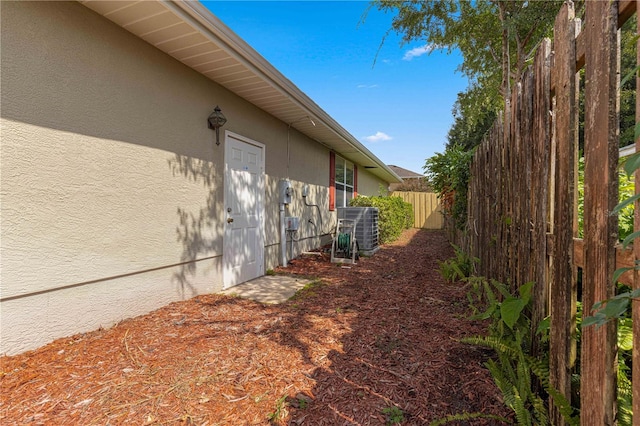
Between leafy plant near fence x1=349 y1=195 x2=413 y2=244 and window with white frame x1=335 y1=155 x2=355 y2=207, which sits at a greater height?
window with white frame x1=335 y1=155 x2=355 y2=207

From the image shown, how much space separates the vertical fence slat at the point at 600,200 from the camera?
1.08 m

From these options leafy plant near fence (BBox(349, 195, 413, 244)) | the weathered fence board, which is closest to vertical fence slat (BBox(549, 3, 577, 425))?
the weathered fence board

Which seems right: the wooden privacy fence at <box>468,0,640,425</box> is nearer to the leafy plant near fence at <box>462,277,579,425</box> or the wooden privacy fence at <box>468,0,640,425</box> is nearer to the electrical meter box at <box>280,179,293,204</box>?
the leafy plant near fence at <box>462,277,579,425</box>

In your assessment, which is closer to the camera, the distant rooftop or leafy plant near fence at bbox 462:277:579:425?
leafy plant near fence at bbox 462:277:579:425

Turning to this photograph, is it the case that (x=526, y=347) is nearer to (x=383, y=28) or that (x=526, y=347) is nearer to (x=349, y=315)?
(x=349, y=315)

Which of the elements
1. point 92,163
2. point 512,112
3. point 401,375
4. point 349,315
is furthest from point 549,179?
point 92,163

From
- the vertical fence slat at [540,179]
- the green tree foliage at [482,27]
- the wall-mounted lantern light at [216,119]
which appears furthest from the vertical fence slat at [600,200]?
the green tree foliage at [482,27]

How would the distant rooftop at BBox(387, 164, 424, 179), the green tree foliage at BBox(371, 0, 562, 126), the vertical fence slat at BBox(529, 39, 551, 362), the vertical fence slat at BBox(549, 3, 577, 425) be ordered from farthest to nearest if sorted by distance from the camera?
the distant rooftop at BBox(387, 164, 424, 179) < the green tree foliage at BBox(371, 0, 562, 126) < the vertical fence slat at BBox(529, 39, 551, 362) < the vertical fence slat at BBox(549, 3, 577, 425)

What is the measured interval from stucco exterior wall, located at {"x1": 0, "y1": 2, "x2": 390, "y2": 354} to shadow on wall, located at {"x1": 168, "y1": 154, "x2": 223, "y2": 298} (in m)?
0.02

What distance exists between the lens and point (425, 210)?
57.3 feet

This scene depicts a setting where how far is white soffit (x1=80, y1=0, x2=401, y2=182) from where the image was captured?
116 inches

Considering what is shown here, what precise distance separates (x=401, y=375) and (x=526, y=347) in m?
0.88

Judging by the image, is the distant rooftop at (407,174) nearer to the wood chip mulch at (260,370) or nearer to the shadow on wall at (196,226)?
the shadow on wall at (196,226)

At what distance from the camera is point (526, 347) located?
207cm
